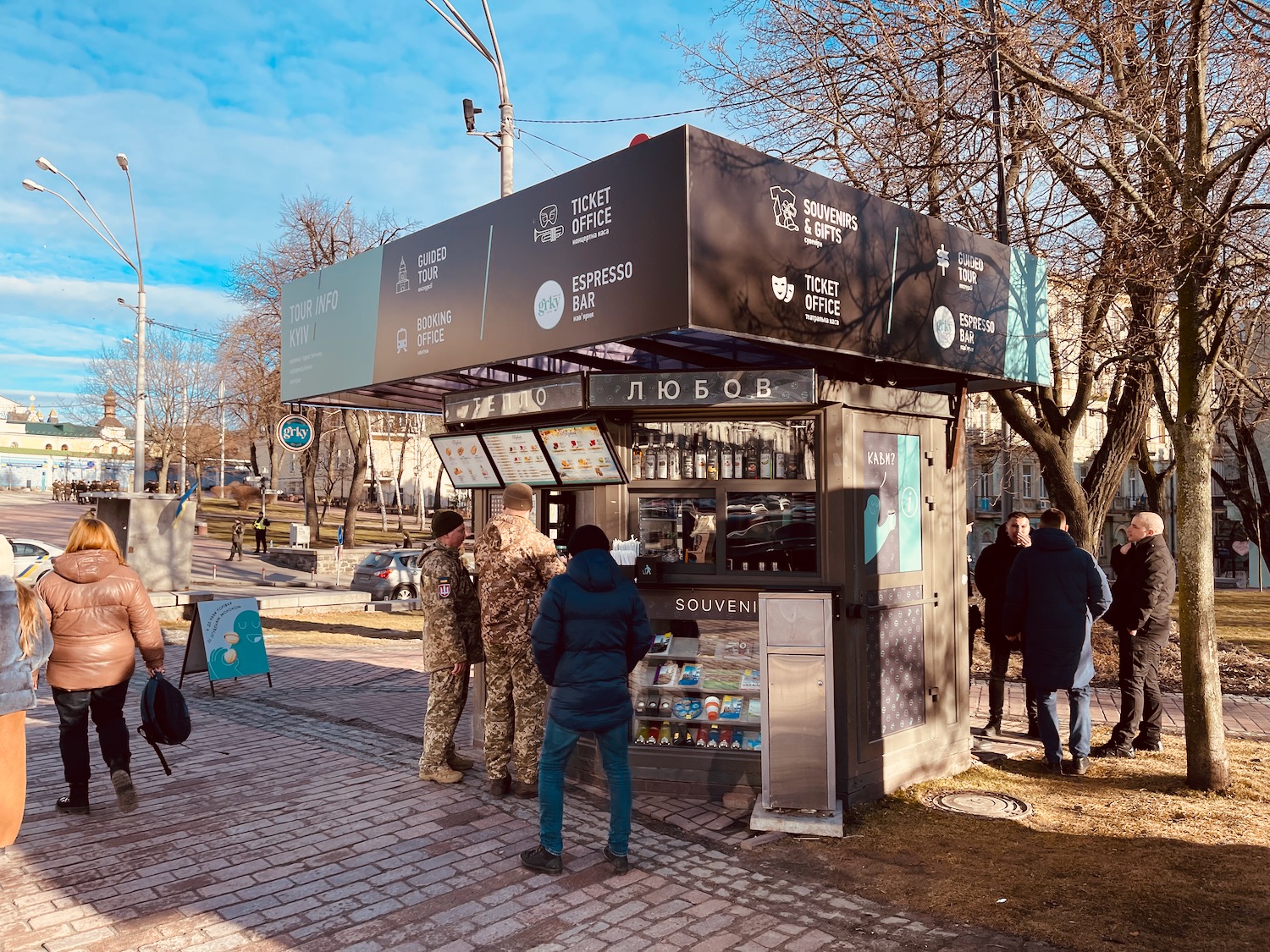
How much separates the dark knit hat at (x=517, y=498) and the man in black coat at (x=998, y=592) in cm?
408

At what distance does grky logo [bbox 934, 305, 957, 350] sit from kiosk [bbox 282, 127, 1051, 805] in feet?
0.09

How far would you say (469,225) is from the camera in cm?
670

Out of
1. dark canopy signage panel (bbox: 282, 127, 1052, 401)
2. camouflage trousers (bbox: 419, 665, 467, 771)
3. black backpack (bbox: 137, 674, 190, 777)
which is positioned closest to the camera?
dark canopy signage panel (bbox: 282, 127, 1052, 401)

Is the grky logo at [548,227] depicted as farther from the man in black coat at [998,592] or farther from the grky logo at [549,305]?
the man in black coat at [998,592]

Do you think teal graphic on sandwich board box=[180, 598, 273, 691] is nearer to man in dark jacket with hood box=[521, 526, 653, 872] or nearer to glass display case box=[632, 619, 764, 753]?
glass display case box=[632, 619, 764, 753]

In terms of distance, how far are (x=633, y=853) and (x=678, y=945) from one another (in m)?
1.12

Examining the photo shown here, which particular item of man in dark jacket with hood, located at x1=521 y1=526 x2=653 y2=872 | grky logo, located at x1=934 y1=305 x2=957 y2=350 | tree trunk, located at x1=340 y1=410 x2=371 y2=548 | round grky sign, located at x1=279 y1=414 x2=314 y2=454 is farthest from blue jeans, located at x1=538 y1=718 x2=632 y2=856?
tree trunk, located at x1=340 y1=410 x2=371 y2=548

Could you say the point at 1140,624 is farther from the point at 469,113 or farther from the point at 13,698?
the point at 469,113

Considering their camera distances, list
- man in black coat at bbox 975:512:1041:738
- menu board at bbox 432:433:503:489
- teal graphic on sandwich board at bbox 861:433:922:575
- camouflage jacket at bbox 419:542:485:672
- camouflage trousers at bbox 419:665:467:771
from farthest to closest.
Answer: man in black coat at bbox 975:512:1041:738
menu board at bbox 432:433:503:489
camouflage jacket at bbox 419:542:485:672
camouflage trousers at bbox 419:665:467:771
teal graphic on sandwich board at bbox 861:433:922:575

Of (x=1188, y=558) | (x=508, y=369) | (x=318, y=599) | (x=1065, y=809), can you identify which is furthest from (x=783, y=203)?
(x=318, y=599)

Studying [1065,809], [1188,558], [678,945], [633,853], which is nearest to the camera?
[678,945]

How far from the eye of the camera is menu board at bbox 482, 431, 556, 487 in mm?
7152

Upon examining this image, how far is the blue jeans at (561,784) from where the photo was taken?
491cm

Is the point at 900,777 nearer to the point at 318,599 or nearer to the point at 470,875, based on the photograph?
the point at 470,875
